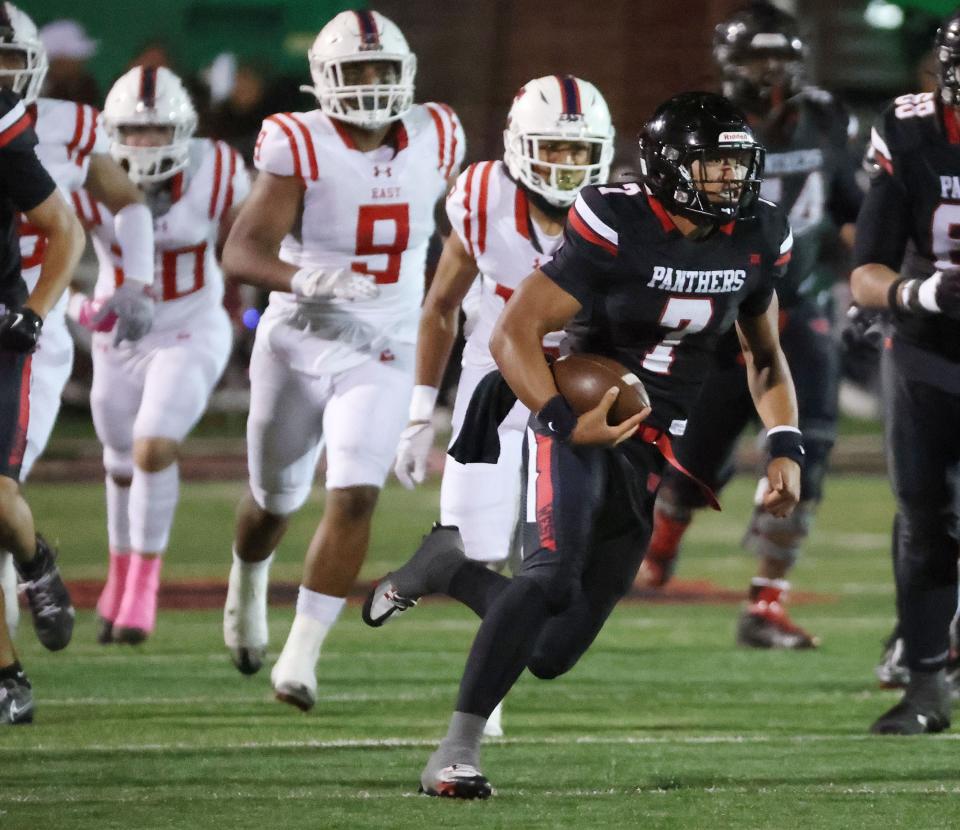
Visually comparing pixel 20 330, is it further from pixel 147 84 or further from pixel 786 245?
pixel 147 84

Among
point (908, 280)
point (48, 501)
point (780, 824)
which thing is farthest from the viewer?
point (48, 501)

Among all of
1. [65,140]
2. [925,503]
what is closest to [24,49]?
[65,140]

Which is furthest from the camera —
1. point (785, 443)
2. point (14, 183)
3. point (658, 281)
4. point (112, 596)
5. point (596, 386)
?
point (112, 596)

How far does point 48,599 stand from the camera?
6426mm

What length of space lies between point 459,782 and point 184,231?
11.3 ft

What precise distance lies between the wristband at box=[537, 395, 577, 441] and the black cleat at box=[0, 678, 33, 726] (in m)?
1.78

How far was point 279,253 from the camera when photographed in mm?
6332

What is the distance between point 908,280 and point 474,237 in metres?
1.16

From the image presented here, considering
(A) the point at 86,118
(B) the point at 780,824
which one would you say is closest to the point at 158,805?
(B) the point at 780,824

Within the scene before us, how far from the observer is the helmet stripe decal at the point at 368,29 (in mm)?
6352

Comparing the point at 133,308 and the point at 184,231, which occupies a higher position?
the point at 184,231

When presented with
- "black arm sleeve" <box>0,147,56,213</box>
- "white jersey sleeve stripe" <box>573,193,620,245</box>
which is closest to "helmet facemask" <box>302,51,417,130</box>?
"black arm sleeve" <box>0,147,56,213</box>

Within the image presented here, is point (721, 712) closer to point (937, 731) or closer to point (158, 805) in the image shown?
point (937, 731)

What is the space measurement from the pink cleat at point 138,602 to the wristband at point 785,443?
2938 millimetres
